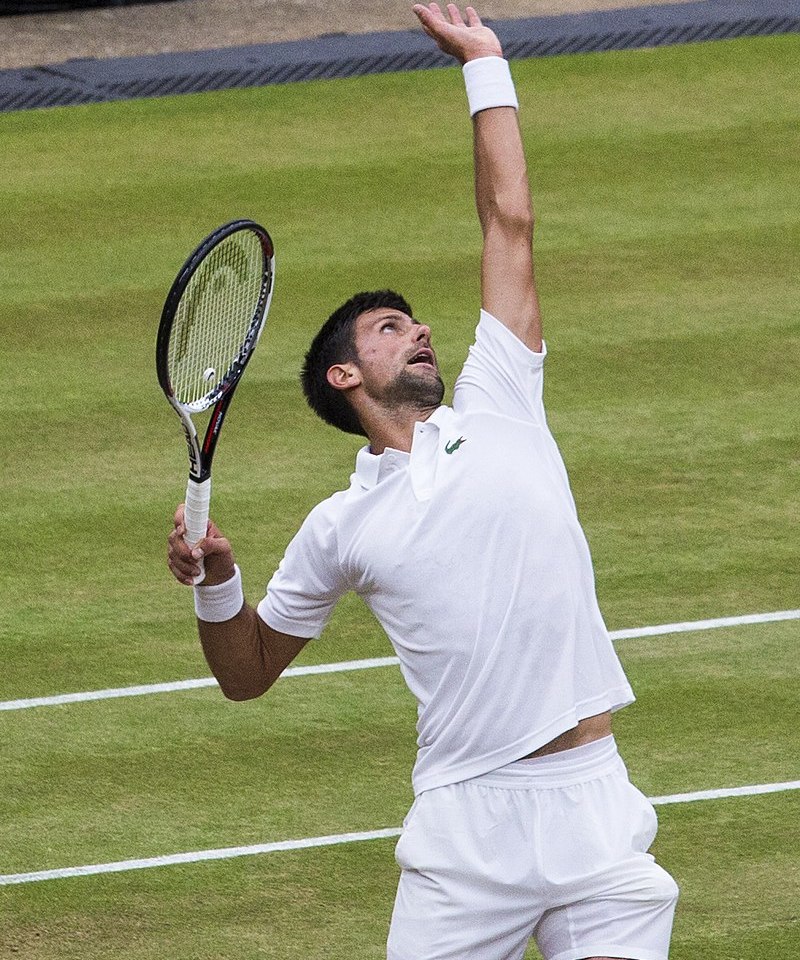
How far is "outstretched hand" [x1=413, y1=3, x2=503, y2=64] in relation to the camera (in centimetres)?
521

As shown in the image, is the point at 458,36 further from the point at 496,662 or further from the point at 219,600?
the point at 496,662

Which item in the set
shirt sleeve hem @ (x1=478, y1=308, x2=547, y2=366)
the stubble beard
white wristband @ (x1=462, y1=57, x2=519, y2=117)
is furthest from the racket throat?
white wristband @ (x1=462, y1=57, x2=519, y2=117)

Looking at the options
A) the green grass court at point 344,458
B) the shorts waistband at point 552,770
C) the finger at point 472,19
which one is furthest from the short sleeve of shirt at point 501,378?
the green grass court at point 344,458

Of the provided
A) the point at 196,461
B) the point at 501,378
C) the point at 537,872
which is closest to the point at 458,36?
the point at 501,378

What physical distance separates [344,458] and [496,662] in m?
5.02

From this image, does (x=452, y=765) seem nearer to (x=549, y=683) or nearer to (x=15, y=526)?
(x=549, y=683)

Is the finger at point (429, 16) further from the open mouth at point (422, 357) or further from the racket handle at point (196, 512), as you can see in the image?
the racket handle at point (196, 512)

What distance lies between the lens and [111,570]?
339 inches

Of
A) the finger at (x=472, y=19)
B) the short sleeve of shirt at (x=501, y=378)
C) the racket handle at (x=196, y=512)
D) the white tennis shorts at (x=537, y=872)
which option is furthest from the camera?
the finger at (x=472, y=19)

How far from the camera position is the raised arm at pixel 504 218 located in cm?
493

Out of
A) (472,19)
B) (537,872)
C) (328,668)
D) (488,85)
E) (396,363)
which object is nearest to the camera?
(537,872)

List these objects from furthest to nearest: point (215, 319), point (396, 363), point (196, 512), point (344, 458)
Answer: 1. point (344, 458)
2. point (215, 319)
3. point (396, 363)
4. point (196, 512)

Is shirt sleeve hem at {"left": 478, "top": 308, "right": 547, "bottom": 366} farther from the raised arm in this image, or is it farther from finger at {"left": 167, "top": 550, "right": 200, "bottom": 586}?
finger at {"left": 167, "top": 550, "right": 200, "bottom": 586}

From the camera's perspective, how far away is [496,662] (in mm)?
Result: 4590
